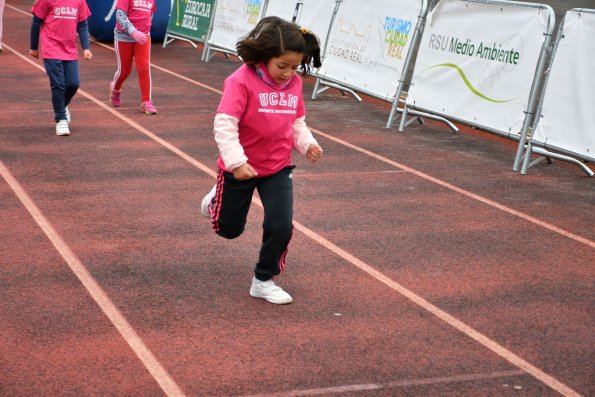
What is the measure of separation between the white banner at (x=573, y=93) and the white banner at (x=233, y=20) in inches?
312

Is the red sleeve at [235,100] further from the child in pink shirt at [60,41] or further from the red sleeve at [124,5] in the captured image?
the red sleeve at [124,5]

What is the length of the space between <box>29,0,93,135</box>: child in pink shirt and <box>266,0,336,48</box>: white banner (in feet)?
14.7

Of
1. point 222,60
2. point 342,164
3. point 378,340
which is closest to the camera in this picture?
point 378,340

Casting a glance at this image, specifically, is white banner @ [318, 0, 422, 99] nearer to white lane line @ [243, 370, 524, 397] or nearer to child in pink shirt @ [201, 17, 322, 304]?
child in pink shirt @ [201, 17, 322, 304]

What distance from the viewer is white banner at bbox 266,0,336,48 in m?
15.2

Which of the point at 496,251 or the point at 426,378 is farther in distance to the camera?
the point at 496,251

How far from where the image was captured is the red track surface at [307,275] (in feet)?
17.7

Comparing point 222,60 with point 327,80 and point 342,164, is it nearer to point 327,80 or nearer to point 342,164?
point 327,80

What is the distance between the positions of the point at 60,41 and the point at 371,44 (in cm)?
440

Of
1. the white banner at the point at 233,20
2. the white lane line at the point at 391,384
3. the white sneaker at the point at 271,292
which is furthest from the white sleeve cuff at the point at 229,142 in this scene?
the white banner at the point at 233,20

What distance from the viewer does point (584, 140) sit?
1022 cm

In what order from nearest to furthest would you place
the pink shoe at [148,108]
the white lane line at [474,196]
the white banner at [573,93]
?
the white lane line at [474,196]
the white banner at [573,93]
the pink shoe at [148,108]

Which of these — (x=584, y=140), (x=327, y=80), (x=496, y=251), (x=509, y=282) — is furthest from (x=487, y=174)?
(x=327, y=80)

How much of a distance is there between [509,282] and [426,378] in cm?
197
